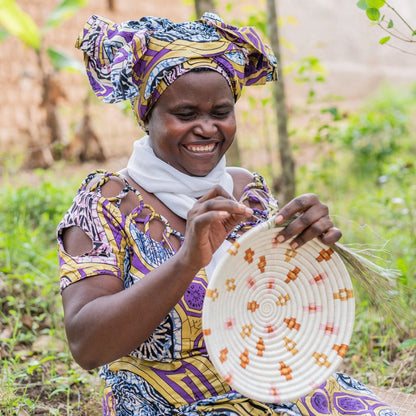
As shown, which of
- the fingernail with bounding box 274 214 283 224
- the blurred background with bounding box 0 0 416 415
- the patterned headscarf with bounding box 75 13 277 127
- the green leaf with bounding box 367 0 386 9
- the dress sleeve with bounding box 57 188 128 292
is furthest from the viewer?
the blurred background with bounding box 0 0 416 415

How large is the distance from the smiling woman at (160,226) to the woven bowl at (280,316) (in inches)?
3.0

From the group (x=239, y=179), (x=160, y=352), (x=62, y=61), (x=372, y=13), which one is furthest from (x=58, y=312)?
(x=62, y=61)

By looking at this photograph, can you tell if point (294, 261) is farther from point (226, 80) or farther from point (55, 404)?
point (55, 404)

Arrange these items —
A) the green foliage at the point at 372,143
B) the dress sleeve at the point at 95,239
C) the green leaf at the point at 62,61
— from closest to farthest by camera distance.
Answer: the dress sleeve at the point at 95,239
the green foliage at the point at 372,143
the green leaf at the point at 62,61

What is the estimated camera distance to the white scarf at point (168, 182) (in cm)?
184

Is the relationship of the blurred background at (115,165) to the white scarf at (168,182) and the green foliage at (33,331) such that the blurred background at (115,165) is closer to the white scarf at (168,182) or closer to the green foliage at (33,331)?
the green foliage at (33,331)

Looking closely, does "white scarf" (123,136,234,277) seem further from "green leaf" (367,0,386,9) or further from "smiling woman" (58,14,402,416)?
"green leaf" (367,0,386,9)

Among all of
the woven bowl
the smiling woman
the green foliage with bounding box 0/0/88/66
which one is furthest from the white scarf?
the green foliage with bounding box 0/0/88/66

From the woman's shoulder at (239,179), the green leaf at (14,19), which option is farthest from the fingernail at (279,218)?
the green leaf at (14,19)

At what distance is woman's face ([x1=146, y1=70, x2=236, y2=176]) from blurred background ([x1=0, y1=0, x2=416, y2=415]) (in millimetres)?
475

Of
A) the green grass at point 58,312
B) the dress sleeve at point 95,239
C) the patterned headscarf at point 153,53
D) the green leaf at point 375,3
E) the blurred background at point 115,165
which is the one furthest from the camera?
the blurred background at point 115,165

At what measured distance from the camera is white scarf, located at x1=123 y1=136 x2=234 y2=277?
1838 millimetres

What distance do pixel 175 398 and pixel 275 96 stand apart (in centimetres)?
342

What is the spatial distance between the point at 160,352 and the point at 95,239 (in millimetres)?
363
